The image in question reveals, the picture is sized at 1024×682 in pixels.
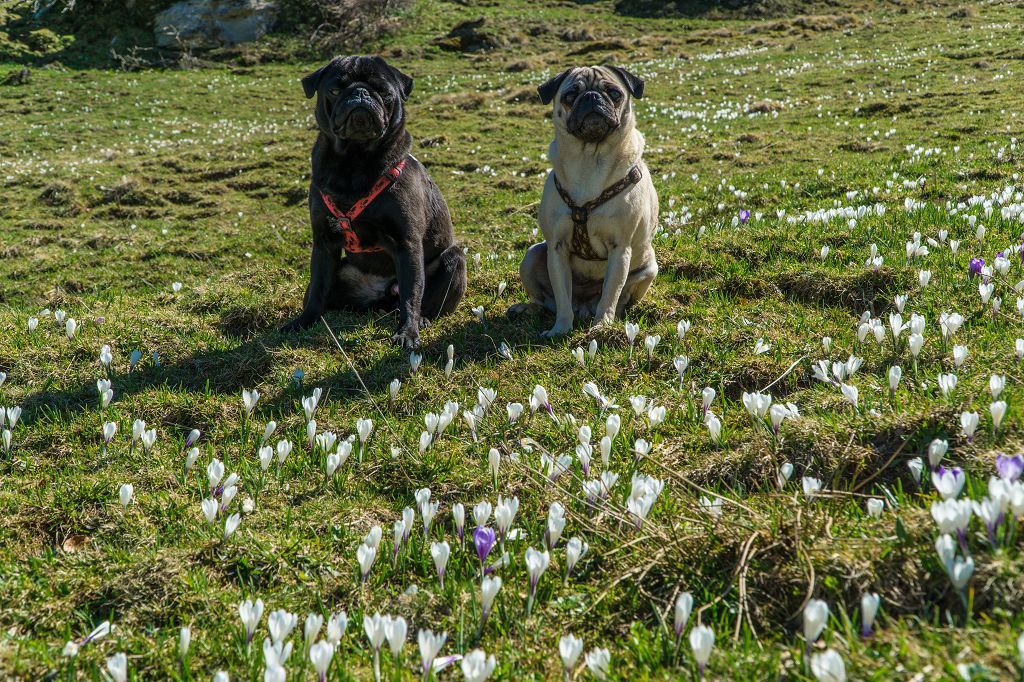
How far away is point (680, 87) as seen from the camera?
27203 millimetres

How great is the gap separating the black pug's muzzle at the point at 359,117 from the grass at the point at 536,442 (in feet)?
5.89

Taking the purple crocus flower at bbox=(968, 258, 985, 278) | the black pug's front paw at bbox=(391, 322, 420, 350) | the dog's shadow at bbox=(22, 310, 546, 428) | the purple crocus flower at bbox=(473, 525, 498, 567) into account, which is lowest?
the dog's shadow at bbox=(22, 310, 546, 428)

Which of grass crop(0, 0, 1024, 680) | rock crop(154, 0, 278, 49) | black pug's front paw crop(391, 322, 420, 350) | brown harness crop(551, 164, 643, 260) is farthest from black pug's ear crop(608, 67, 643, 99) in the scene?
rock crop(154, 0, 278, 49)

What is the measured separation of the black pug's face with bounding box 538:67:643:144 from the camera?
5996 mm

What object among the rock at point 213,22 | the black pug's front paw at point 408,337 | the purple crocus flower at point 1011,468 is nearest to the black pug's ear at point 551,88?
the black pug's front paw at point 408,337

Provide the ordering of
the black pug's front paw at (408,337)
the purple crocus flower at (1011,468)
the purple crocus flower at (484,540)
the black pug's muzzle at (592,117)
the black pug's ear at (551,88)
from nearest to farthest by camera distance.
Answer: the purple crocus flower at (1011,468)
the purple crocus flower at (484,540)
the black pug's muzzle at (592,117)
the black pug's front paw at (408,337)
the black pug's ear at (551,88)

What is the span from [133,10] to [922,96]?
49.6 metres

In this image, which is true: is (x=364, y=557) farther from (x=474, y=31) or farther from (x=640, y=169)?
(x=474, y=31)

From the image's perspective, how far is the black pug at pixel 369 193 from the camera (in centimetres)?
641

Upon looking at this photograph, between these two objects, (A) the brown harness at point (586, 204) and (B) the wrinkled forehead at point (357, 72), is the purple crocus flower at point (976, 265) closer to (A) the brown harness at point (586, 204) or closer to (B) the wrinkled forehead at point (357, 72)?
(A) the brown harness at point (586, 204)

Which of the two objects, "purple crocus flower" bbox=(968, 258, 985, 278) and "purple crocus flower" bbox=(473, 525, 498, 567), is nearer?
"purple crocus flower" bbox=(473, 525, 498, 567)

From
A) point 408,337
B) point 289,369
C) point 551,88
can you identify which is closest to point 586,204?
point 551,88

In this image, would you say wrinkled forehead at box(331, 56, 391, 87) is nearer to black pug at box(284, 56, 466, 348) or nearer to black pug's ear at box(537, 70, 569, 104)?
black pug at box(284, 56, 466, 348)

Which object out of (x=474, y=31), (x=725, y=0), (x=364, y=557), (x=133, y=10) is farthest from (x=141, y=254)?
(x=725, y=0)
